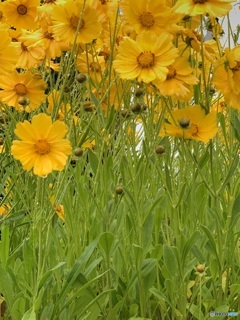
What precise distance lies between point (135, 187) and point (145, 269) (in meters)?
0.16

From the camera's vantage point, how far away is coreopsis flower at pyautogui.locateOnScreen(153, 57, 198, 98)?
0.93 m

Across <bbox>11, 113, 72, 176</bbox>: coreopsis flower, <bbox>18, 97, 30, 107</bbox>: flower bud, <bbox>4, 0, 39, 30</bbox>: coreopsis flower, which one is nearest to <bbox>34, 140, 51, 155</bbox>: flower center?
<bbox>11, 113, 72, 176</bbox>: coreopsis flower

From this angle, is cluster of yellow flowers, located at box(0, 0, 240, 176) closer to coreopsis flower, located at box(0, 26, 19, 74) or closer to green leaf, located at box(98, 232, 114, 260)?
coreopsis flower, located at box(0, 26, 19, 74)

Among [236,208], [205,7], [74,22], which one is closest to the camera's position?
[205,7]

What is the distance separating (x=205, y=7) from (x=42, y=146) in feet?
1.08

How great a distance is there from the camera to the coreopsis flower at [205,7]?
0.89 m

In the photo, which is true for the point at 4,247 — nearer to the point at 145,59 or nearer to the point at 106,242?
the point at 106,242

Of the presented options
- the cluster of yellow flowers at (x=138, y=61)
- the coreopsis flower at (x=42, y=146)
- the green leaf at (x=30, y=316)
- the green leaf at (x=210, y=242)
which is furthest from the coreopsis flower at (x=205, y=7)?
the green leaf at (x=30, y=316)

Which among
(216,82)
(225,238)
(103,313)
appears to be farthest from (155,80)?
(103,313)

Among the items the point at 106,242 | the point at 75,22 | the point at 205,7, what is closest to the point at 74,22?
the point at 75,22

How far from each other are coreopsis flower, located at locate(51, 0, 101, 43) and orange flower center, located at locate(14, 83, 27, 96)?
14 centimetres

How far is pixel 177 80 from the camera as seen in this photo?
957 millimetres

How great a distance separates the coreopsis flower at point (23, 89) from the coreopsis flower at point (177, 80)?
255mm

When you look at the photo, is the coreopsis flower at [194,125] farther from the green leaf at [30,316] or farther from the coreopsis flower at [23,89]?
the green leaf at [30,316]
